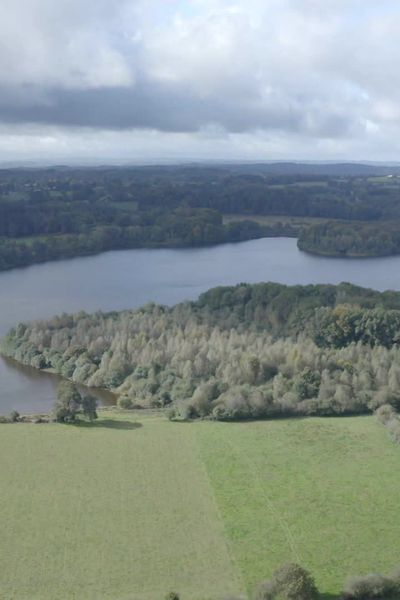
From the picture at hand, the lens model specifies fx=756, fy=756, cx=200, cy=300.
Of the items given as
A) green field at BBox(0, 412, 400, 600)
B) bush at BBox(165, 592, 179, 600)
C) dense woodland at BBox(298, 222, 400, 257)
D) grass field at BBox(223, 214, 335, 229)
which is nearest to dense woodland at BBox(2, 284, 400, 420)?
green field at BBox(0, 412, 400, 600)

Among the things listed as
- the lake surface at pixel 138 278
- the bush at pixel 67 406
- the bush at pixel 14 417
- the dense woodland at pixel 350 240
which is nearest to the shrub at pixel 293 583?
the bush at pixel 67 406

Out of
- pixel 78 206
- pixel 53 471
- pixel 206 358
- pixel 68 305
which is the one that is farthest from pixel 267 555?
pixel 78 206

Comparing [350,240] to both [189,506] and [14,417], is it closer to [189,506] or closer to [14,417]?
[14,417]

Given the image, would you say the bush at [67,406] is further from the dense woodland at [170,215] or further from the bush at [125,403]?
the dense woodland at [170,215]

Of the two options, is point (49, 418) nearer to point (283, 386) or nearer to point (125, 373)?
point (125, 373)

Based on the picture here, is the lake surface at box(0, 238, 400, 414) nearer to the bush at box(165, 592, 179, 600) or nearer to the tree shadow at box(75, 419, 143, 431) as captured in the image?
the tree shadow at box(75, 419, 143, 431)

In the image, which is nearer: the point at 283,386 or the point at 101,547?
the point at 101,547
